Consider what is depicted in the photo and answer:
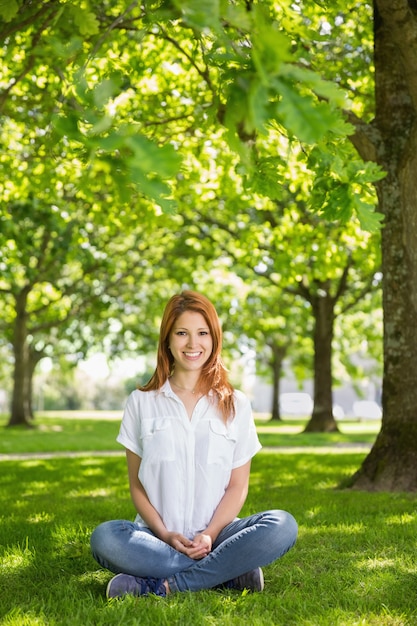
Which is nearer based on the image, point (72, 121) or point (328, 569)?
point (72, 121)

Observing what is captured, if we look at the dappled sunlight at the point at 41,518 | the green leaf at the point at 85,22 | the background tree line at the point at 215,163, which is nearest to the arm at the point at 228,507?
the background tree line at the point at 215,163

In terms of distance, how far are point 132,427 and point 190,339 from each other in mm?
623

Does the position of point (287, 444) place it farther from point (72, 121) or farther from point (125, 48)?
point (72, 121)

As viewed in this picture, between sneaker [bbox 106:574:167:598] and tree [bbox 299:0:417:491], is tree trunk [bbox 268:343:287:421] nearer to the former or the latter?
tree [bbox 299:0:417:491]

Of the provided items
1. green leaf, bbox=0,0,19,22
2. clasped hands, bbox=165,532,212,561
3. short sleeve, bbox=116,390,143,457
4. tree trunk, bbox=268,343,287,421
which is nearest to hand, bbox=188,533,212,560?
clasped hands, bbox=165,532,212,561

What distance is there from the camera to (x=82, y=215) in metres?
21.3

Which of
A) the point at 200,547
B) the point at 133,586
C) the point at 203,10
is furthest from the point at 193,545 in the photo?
the point at 203,10

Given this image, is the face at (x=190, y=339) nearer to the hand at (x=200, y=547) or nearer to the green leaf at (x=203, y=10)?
the hand at (x=200, y=547)

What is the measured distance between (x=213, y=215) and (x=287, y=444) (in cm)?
631

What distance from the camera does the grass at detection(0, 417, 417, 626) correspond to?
3836 mm

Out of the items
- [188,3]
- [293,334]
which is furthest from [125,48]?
[293,334]

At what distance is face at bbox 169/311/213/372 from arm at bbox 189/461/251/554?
69cm

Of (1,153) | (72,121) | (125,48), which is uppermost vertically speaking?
(125,48)

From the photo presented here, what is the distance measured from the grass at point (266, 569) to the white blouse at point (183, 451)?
0.48 m
